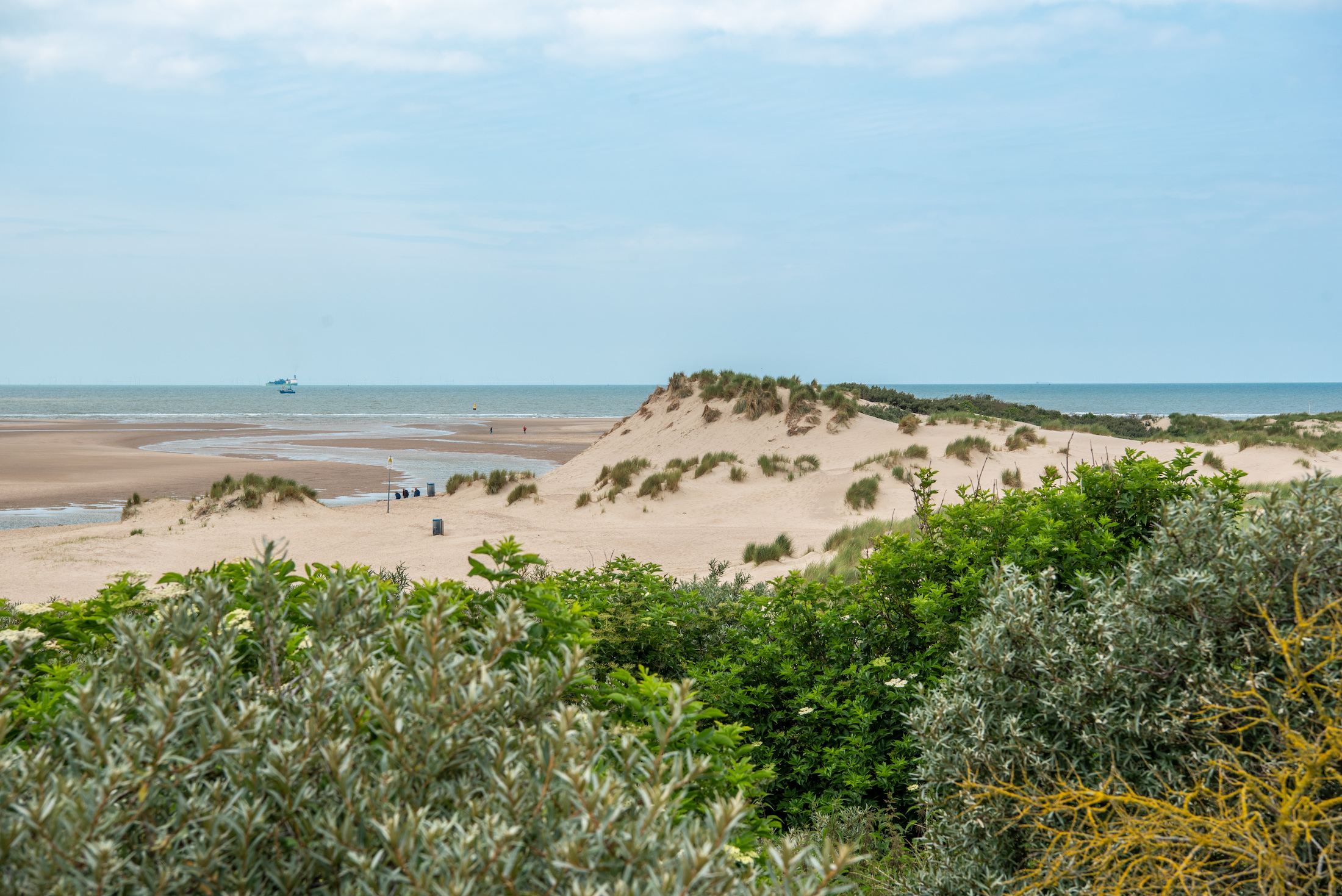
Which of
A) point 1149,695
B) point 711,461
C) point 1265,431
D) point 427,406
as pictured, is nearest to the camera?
point 1149,695

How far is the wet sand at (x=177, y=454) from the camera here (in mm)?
29656

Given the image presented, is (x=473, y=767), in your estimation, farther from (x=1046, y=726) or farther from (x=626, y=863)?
(x=1046, y=726)

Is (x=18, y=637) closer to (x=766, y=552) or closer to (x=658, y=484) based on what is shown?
(x=766, y=552)

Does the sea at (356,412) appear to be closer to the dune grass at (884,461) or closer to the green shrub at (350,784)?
the dune grass at (884,461)

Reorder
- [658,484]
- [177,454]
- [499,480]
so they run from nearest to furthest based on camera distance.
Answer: [658,484] < [499,480] < [177,454]

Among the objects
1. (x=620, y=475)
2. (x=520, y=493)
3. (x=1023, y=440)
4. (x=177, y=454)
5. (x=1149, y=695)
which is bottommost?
(x=177, y=454)

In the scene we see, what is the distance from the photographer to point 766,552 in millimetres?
14422

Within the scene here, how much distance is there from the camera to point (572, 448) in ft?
160

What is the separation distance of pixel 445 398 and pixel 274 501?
12713 cm

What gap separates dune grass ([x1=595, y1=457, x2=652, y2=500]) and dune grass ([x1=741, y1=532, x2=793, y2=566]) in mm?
7936

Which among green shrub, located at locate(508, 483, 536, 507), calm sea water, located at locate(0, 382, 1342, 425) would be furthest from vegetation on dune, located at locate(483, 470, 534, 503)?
calm sea water, located at locate(0, 382, 1342, 425)

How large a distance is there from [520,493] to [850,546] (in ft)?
41.0

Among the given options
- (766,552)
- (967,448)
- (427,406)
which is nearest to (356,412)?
(427,406)

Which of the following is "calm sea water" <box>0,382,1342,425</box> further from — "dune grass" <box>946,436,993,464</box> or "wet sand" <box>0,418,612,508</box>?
"dune grass" <box>946,436,993,464</box>
